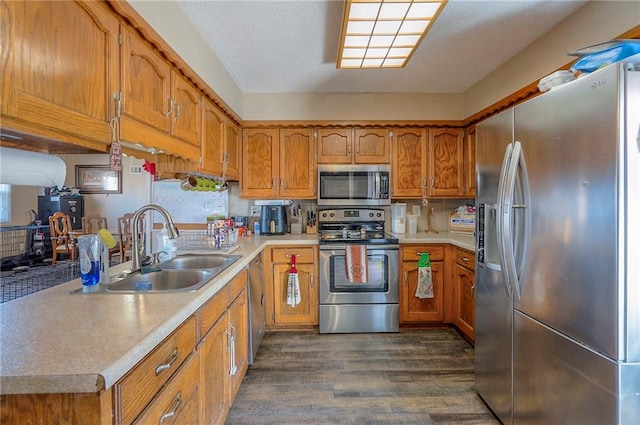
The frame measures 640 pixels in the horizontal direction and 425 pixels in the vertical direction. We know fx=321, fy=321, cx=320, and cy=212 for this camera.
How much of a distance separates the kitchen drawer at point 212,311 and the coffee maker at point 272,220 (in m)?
1.67

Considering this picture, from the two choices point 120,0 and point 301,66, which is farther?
point 301,66

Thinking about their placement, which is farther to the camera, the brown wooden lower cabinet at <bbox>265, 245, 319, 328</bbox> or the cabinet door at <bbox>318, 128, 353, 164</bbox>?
the cabinet door at <bbox>318, 128, 353, 164</bbox>

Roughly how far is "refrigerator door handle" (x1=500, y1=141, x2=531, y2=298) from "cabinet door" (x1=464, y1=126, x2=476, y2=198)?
1.82 m

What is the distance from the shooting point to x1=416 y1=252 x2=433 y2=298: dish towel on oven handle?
3.02m

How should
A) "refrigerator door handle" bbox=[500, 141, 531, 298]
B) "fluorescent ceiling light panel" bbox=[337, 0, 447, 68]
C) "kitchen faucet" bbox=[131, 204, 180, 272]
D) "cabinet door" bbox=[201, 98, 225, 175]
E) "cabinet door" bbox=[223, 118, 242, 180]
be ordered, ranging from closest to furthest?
"refrigerator door handle" bbox=[500, 141, 531, 298] < "kitchen faucet" bbox=[131, 204, 180, 272] < "fluorescent ceiling light panel" bbox=[337, 0, 447, 68] < "cabinet door" bbox=[201, 98, 225, 175] < "cabinet door" bbox=[223, 118, 242, 180]

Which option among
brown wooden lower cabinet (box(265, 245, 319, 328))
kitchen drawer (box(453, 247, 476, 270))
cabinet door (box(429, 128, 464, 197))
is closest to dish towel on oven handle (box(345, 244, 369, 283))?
brown wooden lower cabinet (box(265, 245, 319, 328))

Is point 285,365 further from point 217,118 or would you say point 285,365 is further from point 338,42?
point 338,42

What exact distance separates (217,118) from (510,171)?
2.15m

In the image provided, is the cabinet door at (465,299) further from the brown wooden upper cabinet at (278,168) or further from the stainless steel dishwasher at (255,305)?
the stainless steel dishwasher at (255,305)

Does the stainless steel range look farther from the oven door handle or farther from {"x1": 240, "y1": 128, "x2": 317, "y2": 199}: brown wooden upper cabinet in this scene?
{"x1": 240, "y1": 128, "x2": 317, "y2": 199}: brown wooden upper cabinet

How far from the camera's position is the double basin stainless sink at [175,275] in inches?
55.5

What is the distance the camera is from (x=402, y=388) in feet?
7.04

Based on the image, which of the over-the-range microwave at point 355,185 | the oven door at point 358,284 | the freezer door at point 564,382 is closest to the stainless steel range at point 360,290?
the oven door at point 358,284

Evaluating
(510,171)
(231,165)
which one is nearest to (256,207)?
(231,165)
